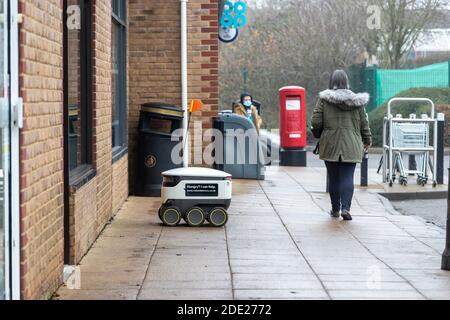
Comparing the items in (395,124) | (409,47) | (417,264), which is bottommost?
(417,264)

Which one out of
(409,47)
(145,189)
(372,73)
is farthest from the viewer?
(409,47)

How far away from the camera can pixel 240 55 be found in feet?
126

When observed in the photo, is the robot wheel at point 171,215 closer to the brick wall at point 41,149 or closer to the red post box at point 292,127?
the brick wall at point 41,149

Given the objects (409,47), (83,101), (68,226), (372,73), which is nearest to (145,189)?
(83,101)

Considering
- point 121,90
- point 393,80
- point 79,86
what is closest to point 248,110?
point 121,90

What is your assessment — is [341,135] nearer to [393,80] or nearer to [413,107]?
[413,107]

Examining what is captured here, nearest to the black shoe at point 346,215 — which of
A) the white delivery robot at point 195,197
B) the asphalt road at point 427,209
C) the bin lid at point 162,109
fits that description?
the asphalt road at point 427,209

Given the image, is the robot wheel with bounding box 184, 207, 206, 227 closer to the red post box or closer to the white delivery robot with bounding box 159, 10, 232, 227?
the white delivery robot with bounding box 159, 10, 232, 227

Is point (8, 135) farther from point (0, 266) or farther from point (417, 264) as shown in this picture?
point (417, 264)

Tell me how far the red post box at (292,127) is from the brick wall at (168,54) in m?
5.72

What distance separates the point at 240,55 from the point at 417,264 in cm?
3014

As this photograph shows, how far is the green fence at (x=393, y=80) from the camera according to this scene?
31734 millimetres

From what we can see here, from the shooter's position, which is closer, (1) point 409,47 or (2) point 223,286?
(2) point 223,286

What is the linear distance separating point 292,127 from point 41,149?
1423 cm
